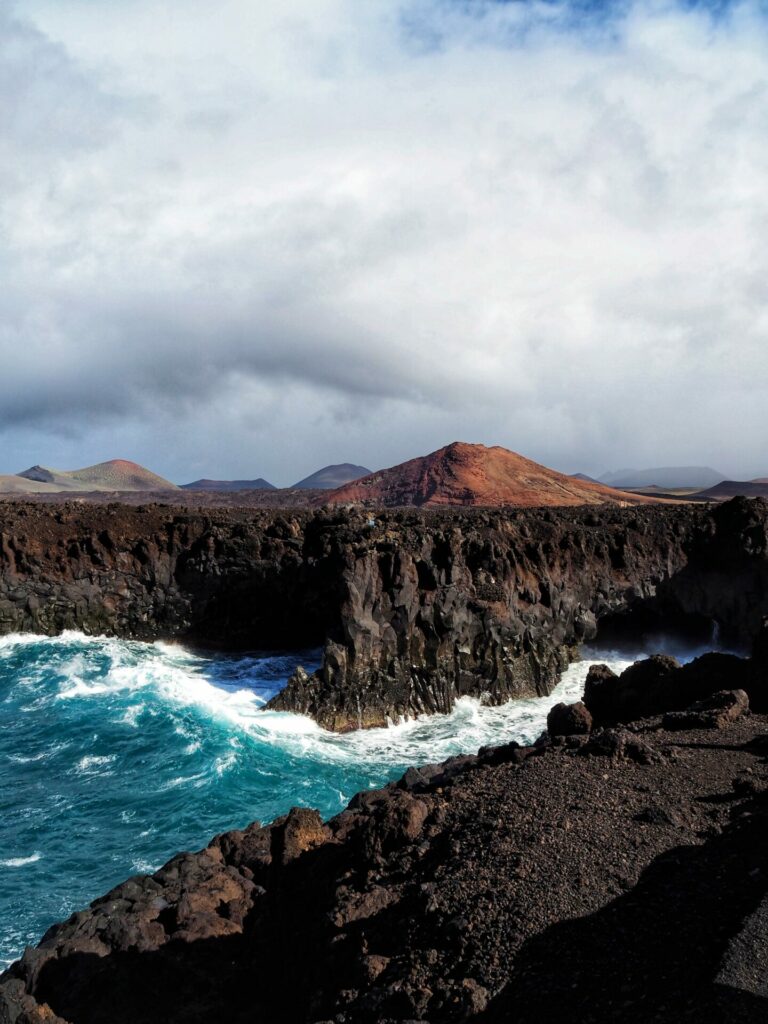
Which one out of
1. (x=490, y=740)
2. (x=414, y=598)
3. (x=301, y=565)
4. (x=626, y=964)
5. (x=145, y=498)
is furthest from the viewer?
(x=145, y=498)

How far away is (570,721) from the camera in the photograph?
1493 cm

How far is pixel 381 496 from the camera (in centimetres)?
8975

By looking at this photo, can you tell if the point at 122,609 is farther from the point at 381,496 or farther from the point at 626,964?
the point at 381,496

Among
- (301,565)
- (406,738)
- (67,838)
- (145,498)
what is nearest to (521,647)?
(406,738)

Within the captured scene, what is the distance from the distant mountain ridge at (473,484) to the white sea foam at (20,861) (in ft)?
213

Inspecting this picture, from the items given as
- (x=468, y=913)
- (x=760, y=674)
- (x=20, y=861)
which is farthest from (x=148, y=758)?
(x=760, y=674)

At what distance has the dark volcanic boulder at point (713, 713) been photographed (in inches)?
530

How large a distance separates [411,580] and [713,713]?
12390mm

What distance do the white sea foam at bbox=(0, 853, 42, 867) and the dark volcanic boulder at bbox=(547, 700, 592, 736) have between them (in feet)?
35.4

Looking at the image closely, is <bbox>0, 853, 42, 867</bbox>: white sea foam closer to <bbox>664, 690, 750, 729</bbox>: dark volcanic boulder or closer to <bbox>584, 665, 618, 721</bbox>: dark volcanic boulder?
<bbox>584, 665, 618, 721</bbox>: dark volcanic boulder

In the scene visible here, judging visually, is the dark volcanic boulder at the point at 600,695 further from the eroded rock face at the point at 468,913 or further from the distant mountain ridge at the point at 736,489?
the distant mountain ridge at the point at 736,489

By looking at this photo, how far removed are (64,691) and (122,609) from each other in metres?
8.12

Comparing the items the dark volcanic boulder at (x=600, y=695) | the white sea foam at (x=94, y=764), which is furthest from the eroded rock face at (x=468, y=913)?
the white sea foam at (x=94, y=764)

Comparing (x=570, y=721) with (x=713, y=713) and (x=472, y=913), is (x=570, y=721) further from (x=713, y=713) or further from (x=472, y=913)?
(x=472, y=913)
